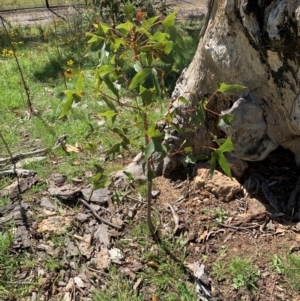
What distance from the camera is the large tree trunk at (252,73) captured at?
2.71 m

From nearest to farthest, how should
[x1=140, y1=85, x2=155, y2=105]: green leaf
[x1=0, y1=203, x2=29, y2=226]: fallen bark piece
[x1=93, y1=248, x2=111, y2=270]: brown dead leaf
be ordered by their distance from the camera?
[x1=140, y1=85, x2=155, y2=105]: green leaf, [x1=93, y1=248, x2=111, y2=270]: brown dead leaf, [x1=0, y1=203, x2=29, y2=226]: fallen bark piece

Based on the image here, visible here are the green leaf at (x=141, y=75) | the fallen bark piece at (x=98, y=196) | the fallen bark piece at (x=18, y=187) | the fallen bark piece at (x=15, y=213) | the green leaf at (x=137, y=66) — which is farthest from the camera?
the fallen bark piece at (x=18, y=187)

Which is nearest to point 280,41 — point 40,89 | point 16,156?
point 16,156

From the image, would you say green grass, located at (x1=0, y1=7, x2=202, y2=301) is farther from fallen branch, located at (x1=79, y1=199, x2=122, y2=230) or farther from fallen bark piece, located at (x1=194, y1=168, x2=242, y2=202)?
fallen bark piece, located at (x1=194, y1=168, x2=242, y2=202)

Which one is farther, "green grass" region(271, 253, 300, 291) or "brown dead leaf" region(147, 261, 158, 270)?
"brown dead leaf" region(147, 261, 158, 270)

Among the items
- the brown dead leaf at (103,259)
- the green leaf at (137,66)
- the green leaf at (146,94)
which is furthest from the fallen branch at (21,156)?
the green leaf at (137,66)

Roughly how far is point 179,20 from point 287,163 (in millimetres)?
8909

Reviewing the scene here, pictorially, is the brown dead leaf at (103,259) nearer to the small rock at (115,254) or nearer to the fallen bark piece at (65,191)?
the small rock at (115,254)

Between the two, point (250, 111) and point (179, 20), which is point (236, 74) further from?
point (179, 20)

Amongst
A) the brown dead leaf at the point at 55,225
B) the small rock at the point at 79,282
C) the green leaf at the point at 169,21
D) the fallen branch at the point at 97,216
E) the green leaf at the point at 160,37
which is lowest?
the small rock at the point at 79,282

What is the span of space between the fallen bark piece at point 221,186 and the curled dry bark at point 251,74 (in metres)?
0.21

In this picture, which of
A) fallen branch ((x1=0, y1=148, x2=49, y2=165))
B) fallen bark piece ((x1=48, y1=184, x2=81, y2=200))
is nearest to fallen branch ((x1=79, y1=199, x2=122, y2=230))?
fallen bark piece ((x1=48, y1=184, x2=81, y2=200))

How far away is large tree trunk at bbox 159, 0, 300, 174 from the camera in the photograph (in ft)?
8.88

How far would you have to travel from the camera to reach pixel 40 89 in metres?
6.35
